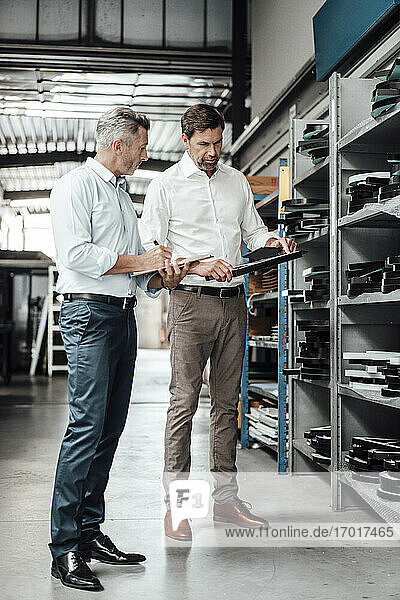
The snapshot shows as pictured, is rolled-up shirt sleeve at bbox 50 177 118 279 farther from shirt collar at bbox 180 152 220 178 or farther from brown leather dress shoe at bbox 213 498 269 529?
brown leather dress shoe at bbox 213 498 269 529

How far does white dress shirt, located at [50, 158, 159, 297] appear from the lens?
253 centimetres

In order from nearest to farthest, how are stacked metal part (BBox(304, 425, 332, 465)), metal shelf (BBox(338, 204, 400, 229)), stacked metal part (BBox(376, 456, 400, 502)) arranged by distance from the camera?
stacked metal part (BBox(376, 456, 400, 502)), metal shelf (BBox(338, 204, 400, 229)), stacked metal part (BBox(304, 425, 332, 465))

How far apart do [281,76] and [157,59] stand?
1.96 m

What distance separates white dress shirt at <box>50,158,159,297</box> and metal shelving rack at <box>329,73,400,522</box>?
119cm

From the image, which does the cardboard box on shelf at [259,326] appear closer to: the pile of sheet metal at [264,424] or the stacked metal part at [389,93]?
the pile of sheet metal at [264,424]

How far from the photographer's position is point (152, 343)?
2577 centimetres

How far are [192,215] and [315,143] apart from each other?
36.4 inches

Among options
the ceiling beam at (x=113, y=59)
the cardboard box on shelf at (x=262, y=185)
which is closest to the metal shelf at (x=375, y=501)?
the cardboard box on shelf at (x=262, y=185)

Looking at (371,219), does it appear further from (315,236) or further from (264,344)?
(264,344)

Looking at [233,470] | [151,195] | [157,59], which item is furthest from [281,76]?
[233,470]

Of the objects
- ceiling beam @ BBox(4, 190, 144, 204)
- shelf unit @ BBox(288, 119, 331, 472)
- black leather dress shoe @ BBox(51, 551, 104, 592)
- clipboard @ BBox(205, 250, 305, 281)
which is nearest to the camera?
black leather dress shoe @ BBox(51, 551, 104, 592)

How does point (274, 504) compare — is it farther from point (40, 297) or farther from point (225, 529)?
point (40, 297)

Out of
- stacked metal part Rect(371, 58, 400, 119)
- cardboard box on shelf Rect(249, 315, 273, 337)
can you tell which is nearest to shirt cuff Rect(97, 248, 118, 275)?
stacked metal part Rect(371, 58, 400, 119)

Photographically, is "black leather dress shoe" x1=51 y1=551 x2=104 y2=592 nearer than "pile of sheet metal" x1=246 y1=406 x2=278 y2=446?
Yes
